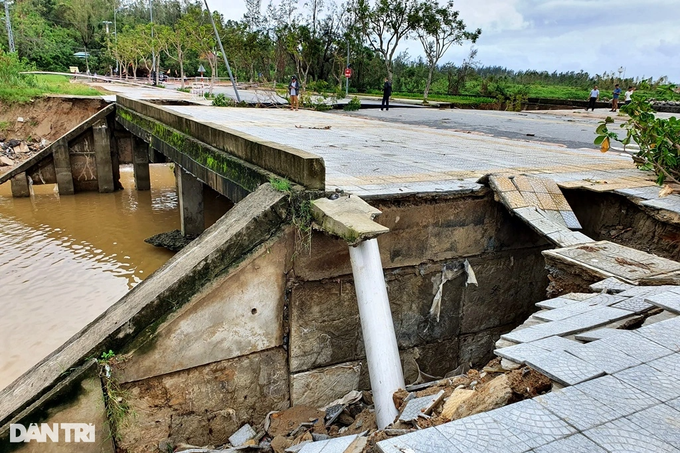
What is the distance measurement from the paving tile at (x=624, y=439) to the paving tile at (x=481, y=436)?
0.32m

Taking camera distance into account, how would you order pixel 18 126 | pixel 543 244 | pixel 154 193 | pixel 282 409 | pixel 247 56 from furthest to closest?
pixel 247 56 → pixel 18 126 → pixel 154 193 → pixel 543 244 → pixel 282 409

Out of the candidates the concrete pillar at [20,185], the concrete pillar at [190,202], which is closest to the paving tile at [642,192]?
the concrete pillar at [190,202]

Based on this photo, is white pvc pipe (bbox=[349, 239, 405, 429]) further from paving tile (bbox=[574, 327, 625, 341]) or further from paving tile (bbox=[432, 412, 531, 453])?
paving tile (bbox=[432, 412, 531, 453])

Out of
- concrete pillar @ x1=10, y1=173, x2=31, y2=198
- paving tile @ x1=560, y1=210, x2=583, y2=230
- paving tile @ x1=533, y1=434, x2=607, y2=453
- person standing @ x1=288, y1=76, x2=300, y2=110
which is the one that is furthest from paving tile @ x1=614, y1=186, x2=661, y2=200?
concrete pillar @ x1=10, y1=173, x2=31, y2=198

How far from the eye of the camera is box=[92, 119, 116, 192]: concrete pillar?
598 inches

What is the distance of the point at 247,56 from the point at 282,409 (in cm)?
2790

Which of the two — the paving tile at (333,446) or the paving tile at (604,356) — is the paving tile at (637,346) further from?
the paving tile at (333,446)

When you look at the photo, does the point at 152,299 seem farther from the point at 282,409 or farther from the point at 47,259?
the point at 47,259

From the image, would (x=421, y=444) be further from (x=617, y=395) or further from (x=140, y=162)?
(x=140, y=162)

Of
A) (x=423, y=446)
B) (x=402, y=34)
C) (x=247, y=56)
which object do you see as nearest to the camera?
(x=423, y=446)

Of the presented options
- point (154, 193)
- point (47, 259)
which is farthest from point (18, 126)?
point (47, 259)

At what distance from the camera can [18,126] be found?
21.1m

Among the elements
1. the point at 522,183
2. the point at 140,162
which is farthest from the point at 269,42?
the point at 522,183

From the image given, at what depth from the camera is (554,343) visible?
9.10ft
